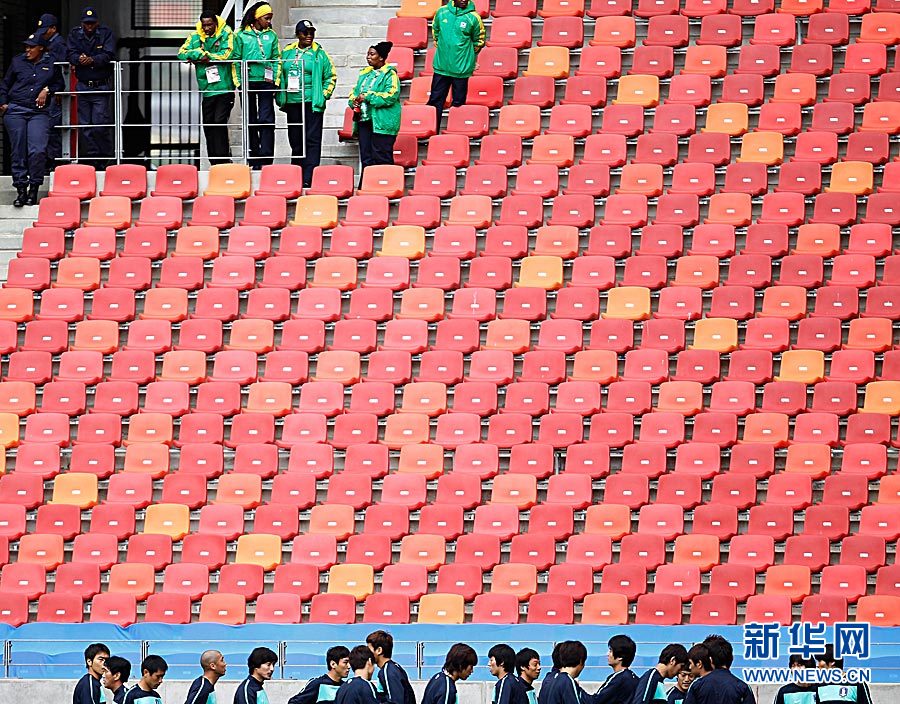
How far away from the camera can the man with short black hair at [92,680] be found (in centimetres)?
1061

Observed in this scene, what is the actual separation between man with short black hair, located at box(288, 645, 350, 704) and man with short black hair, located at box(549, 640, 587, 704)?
3.89 ft

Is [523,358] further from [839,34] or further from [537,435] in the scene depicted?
[839,34]

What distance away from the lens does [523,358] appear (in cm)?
1552

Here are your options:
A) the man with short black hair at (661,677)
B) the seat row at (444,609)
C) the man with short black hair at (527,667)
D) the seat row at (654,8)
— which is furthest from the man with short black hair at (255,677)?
the seat row at (654,8)

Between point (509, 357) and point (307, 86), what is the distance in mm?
3324

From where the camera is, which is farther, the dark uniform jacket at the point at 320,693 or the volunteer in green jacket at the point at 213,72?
the volunteer in green jacket at the point at 213,72

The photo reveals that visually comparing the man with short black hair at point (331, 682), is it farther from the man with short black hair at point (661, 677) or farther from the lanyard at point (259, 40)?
the lanyard at point (259, 40)

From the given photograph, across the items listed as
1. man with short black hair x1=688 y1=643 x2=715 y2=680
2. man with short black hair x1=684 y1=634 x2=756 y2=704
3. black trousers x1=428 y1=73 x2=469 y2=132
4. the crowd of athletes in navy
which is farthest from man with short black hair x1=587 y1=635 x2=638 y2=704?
black trousers x1=428 y1=73 x2=469 y2=132

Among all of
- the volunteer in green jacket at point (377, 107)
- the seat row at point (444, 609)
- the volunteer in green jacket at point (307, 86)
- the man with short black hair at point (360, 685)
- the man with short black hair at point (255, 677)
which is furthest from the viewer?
the volunteer in green jacket at point (307, 86)

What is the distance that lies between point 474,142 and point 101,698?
7.96m

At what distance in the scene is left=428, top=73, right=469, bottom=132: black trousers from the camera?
1733 centimetres

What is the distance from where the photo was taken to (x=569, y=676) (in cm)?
1053

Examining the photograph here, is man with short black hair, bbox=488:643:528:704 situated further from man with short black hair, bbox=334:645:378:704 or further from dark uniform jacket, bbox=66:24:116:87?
dark uniform jacket, bbox=66:24:116:87

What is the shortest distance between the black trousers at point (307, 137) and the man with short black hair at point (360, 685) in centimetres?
754
